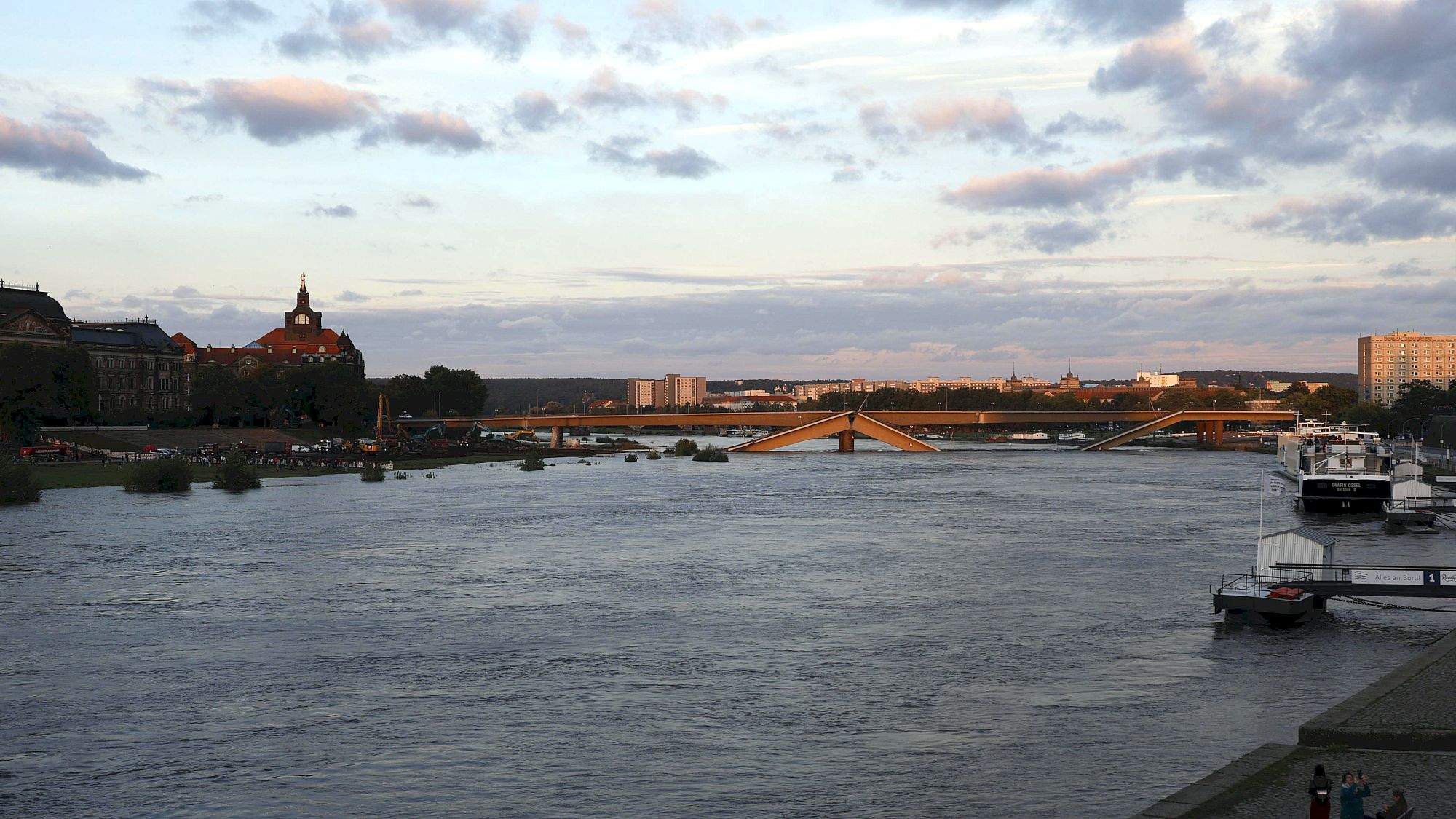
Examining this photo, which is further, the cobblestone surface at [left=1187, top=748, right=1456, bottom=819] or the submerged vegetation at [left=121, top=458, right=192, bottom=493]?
the submerged vegetation at [left=121, top=458, right=192, bottom=493]

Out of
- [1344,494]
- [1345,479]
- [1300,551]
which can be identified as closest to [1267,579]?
[1300,551]

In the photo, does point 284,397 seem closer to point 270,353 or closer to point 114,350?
point 114,350

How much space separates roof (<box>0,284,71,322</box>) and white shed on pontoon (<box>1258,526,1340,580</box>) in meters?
126

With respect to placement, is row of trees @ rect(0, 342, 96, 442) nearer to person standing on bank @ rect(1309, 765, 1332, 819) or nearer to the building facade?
Answer: the building facade

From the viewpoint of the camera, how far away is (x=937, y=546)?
4931 centimetres

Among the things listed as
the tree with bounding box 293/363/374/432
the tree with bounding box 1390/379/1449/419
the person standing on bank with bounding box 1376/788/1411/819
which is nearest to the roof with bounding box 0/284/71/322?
the tree with bounding box 293/363/374/432

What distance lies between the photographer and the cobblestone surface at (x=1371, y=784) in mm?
15492

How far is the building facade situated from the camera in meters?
129

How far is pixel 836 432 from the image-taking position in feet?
514

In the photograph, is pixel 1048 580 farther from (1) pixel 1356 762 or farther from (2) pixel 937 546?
(1) pixel 1356 762

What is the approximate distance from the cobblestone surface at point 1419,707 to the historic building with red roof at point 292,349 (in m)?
162

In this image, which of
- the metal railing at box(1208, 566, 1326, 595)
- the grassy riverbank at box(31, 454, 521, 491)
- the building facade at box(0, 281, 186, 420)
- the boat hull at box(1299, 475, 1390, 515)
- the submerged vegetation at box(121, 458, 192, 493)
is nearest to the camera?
the metal railing at box(1208, 566, 1326, 595)

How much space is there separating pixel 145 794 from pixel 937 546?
3468cm

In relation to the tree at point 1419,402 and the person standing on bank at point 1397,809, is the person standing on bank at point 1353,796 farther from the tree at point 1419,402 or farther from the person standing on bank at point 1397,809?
the tree at point 1419,402
